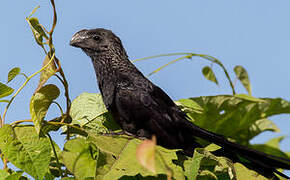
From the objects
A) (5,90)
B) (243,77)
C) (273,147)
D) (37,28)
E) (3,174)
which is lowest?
(273,147)

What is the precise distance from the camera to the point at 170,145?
8.26ft

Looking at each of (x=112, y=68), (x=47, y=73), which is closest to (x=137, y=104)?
(x=112, y=68)

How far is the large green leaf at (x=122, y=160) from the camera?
1.52 meters

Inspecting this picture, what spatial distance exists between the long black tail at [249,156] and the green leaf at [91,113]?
1.69ft

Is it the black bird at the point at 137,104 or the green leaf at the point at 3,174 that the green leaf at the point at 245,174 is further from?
the green leaf at the point at 3,174

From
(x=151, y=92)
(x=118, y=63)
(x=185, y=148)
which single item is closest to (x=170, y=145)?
(x=185, y=148)

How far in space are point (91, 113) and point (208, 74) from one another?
2.61ft

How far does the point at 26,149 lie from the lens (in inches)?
67.3

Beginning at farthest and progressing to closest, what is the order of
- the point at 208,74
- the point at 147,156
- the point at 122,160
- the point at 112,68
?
1. the point at 112,68
2. the point at 208,74
3. the point at 122,160
4. the point at 147,156

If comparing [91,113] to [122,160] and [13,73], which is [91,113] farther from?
[122,160]

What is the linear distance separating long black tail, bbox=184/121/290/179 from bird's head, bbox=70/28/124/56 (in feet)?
3.41

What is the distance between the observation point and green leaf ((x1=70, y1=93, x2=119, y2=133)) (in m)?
2.12

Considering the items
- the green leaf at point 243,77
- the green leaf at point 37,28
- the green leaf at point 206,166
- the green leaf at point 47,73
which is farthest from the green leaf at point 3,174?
the green leaf at point 243,77

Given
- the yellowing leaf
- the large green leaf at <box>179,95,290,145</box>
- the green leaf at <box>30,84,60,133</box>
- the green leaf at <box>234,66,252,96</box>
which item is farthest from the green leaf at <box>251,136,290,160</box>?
the yellowing leaf
